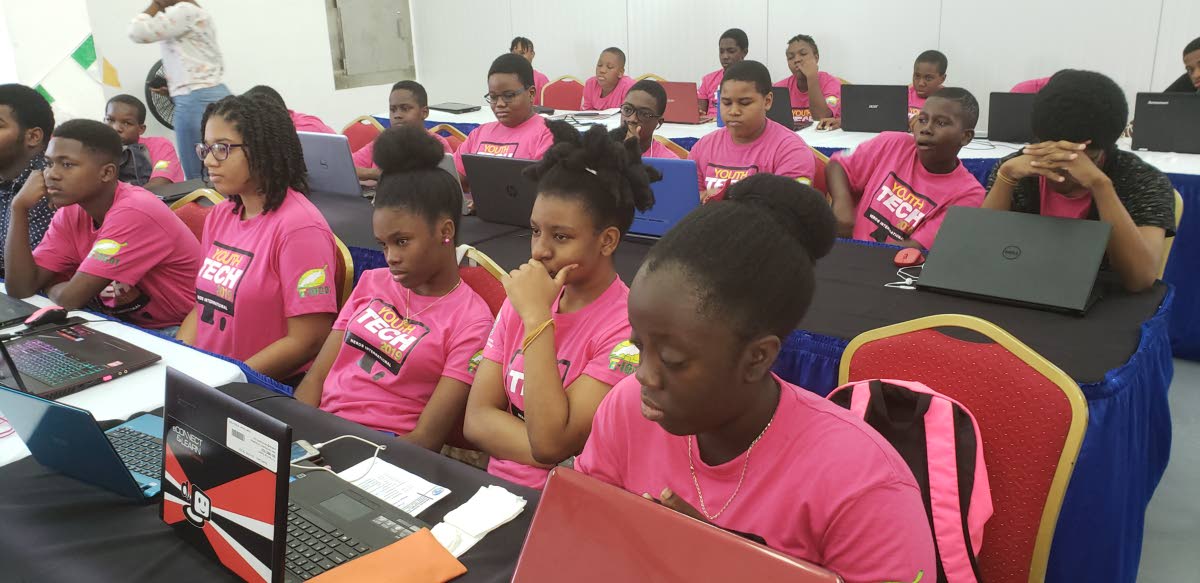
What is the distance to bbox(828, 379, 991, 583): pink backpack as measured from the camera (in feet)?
3.90

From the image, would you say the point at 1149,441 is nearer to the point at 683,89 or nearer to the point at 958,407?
the point at 958,407

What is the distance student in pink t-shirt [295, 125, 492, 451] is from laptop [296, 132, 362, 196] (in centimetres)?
166

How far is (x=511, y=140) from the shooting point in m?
3.79

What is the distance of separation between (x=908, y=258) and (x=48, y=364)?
84.9 inches

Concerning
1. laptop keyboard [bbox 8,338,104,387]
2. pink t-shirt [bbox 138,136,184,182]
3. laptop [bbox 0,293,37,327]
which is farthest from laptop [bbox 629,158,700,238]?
pink t-shirt [bbox 138,136,184,182]

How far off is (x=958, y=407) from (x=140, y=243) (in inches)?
86.5

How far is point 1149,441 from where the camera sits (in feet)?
6.24

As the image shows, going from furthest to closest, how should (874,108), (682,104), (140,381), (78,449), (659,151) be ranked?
(682,104), (874,108), (659,151), (140,381), (78,449)

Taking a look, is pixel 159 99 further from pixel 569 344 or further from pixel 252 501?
pixel 252 501

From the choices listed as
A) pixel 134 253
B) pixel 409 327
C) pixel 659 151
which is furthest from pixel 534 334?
pixel 659 151

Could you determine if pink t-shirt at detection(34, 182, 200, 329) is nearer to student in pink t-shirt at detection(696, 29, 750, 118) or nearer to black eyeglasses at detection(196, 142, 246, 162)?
black eyeglasses at detection(196, 142, 246, 162)

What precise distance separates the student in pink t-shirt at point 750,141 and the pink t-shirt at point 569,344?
5.29 feet

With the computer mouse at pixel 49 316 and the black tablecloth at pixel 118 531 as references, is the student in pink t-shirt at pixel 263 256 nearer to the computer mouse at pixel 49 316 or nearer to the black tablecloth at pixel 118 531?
the computer mouse at pixel 49 316

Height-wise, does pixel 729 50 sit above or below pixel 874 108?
above
